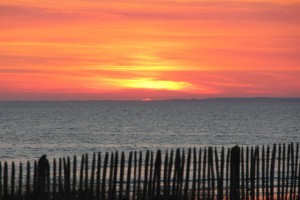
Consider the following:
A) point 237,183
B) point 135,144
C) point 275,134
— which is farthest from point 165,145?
point 237,183

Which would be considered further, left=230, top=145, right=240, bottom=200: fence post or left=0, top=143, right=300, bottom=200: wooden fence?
left=230, top=145, right=240, bottom=200: fence post

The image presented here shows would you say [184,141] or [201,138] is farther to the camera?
[201,138]

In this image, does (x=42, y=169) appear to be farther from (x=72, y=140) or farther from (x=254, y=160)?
(x=72, y=140)

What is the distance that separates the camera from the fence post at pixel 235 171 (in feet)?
46.1

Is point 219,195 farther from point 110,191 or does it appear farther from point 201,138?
point 201,138

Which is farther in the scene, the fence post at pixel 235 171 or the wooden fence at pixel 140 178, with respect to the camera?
the fence post at pixel 235 171

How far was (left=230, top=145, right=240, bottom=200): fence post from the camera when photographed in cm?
1406

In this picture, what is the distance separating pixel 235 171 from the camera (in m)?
14.1

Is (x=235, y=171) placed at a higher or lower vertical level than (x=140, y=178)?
higher

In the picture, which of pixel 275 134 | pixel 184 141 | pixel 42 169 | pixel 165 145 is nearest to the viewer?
pixel 42 169

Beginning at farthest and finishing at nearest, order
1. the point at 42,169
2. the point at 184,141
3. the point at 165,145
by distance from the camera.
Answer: the point at 184,141 → the point at 165,145 → the point at 42,169

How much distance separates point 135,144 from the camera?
6475 centimetres

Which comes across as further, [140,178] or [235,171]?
[235,171]

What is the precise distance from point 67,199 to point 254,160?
165 inches
